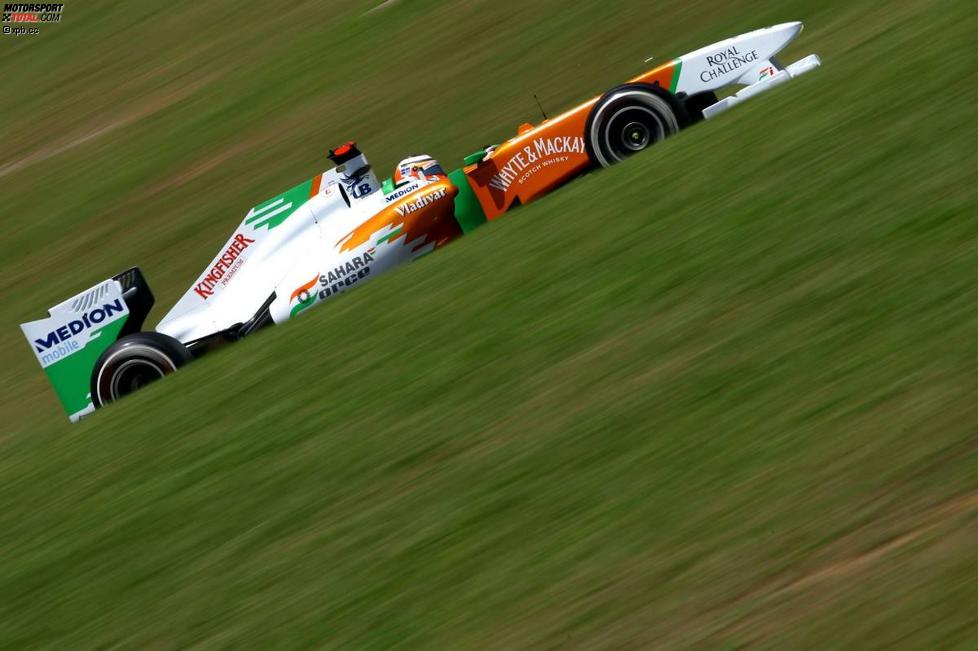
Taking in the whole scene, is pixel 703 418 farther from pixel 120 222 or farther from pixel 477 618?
pixel 120 222

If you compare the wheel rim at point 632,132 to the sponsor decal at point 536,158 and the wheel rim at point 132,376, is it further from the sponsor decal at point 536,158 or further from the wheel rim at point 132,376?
Answer: the wheel rim at point 132,376

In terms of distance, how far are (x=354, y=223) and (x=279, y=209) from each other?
0.70 metres

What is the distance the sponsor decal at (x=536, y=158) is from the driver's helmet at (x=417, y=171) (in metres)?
0.48

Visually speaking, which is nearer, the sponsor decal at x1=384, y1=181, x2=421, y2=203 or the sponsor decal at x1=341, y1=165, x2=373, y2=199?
the sponsor decal at x1=384, y1=181, x2=421, y2=203

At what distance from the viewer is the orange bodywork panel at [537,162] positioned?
834 centimetres

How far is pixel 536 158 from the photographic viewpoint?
27.8 ft

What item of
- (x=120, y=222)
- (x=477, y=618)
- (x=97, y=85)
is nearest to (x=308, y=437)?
(x=477, y=618)

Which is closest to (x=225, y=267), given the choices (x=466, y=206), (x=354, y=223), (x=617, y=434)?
(x=354, y=223)

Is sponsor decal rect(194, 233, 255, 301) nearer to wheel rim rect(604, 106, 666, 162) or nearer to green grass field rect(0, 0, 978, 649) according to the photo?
green grass field rect(0, 0, 978, 649)

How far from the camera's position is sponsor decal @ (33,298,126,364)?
9.05 metres

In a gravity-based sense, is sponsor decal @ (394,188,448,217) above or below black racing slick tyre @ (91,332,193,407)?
above

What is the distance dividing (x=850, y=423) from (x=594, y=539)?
1096 millimetres

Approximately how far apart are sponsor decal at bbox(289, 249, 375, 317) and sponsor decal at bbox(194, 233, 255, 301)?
0.74 m

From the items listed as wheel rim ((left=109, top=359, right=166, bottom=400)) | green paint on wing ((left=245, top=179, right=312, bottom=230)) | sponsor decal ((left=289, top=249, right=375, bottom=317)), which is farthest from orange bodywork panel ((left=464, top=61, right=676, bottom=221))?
wheel rim ((left=109, top=359, right=166, bottom=400))
